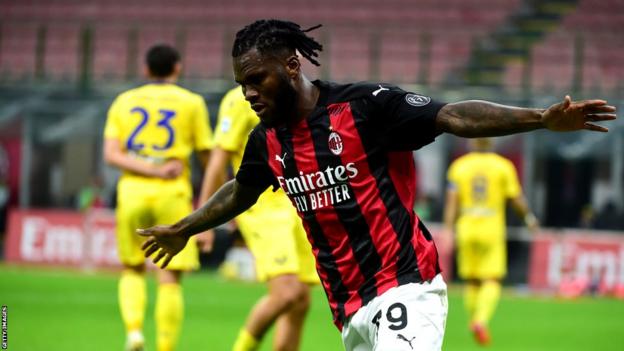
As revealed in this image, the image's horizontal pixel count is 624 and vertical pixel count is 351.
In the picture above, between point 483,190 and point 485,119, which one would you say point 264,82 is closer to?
point 485,119

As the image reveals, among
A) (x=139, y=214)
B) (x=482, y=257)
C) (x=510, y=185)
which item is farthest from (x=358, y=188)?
(x=482, y=257)

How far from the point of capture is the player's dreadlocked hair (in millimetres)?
4848

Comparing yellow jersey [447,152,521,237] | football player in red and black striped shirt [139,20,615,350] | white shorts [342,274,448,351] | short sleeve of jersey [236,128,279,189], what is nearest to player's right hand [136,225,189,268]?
short sleeve of jersey [236,128,279,189]

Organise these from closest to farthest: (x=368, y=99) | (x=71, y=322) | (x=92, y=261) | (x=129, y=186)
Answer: (x=368, y=99) → (x=129, y=186) → (x=71, y=322) → (x=92, y=261)

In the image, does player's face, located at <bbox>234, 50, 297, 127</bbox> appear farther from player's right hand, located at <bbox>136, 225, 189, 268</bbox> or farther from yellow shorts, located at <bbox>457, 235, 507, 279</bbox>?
yellow shorts, located at <bbox>457, 235, 507, 279</bbox>

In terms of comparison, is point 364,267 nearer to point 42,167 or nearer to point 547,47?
point 42,167

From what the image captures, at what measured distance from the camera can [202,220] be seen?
562 cm

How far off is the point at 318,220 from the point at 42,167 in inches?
817

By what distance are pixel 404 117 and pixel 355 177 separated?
1.18ft

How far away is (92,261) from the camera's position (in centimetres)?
2278

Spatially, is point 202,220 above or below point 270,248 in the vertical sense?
above

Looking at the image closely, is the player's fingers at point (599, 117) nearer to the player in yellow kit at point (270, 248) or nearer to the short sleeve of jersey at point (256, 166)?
the short sleeve of jersey at point (256, 166)

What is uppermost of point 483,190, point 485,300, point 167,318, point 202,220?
point 202,220

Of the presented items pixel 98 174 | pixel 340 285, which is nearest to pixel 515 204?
pixel 340 285
